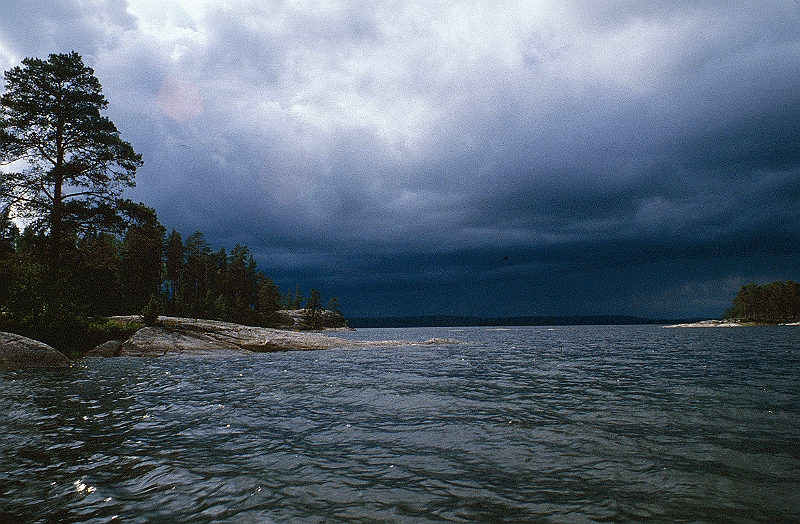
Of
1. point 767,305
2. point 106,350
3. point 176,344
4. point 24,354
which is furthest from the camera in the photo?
point 767,305

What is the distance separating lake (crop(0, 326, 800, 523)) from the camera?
588cm

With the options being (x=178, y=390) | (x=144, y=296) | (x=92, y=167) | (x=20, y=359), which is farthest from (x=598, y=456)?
(x=144, y=296)

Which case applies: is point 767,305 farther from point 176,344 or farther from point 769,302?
point 176,344

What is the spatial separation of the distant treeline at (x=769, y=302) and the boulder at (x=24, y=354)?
633ft

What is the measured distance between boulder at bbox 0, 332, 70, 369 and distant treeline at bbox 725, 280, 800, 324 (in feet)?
633

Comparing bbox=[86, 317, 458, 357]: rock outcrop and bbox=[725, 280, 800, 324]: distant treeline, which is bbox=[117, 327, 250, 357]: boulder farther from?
bbox=[725, 280, 800, 324]: distant treeline

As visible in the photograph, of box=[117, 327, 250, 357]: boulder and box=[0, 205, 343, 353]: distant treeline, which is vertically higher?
box=[0, 205, 343, 353]: distant treeline

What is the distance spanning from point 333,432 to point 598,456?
5574 mm

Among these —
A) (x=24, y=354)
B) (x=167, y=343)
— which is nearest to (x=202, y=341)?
(x=167, y=343)

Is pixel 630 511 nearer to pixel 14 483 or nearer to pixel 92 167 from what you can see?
pixel 14 483

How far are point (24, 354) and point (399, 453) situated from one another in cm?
2446

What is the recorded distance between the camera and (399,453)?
848 cm

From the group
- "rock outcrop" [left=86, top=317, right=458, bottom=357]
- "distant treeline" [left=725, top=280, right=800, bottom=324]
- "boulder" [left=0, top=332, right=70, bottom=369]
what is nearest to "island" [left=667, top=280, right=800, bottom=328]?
"distant treeline" [left=725, top=280, right=800, bottom=324]

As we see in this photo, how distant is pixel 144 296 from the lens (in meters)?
67.1
